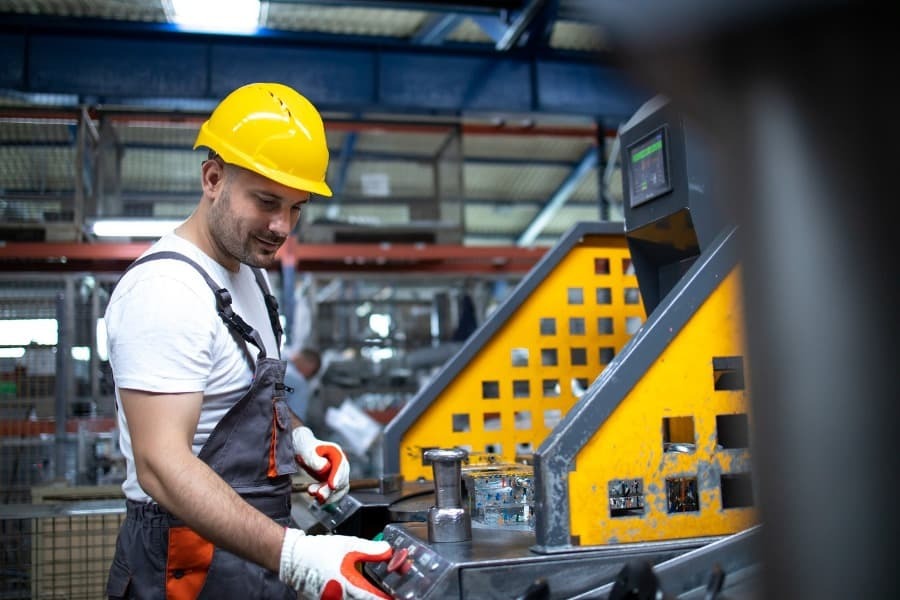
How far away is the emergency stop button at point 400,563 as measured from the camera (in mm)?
1464

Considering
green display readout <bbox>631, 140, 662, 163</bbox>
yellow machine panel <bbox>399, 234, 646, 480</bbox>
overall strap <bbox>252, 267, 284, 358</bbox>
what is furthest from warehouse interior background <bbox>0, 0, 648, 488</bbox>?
overall strap <bbox>252, 267, 284, 358</bbox>

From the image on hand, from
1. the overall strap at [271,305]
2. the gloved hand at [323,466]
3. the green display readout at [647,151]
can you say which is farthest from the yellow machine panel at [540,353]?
the overall strap at [271,305]

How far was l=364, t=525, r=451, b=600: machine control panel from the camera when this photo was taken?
1354 millimetres

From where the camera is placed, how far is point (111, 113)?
7512 mm

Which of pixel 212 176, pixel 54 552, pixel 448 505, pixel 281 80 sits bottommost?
pixel 54 552

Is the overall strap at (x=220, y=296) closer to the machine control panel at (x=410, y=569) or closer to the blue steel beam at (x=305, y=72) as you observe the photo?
the machine control panel at (x=410, y=569)

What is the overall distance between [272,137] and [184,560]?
0.90 metres

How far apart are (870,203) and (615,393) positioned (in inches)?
39.6

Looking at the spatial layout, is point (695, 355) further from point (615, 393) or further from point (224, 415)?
point (224, 415)

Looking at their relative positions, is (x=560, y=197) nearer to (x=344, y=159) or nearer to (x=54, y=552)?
(x=344, y=159)

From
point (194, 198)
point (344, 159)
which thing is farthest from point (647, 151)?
point (344, 159)

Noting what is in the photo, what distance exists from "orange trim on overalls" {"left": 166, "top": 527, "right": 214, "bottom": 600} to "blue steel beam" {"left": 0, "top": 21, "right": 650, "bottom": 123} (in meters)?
4.16

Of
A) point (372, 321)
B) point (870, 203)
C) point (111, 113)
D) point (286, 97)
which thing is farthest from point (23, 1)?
point (870, 203)

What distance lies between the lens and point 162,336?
1554 mm
